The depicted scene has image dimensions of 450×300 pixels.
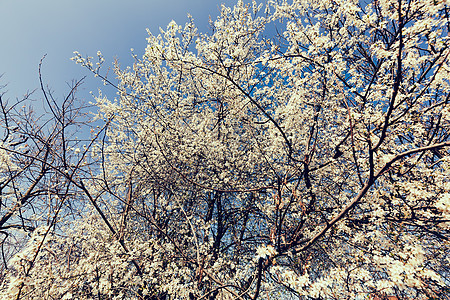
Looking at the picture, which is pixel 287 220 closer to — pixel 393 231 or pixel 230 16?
pixel 393 231

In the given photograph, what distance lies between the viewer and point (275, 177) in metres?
7.02

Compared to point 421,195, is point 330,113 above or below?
above

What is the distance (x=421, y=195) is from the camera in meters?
3.92

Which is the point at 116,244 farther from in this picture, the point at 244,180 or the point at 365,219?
the point at 365,219

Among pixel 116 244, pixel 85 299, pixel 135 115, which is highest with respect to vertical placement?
pixel 135 115

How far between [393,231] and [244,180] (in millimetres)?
3916

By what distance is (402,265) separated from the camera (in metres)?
3.04

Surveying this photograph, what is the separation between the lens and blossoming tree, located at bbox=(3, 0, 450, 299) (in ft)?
12.4

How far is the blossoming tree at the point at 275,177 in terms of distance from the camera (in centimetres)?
379

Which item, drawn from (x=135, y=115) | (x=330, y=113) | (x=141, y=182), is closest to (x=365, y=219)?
(x=330, y=113)

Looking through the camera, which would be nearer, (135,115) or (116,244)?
(116,244)

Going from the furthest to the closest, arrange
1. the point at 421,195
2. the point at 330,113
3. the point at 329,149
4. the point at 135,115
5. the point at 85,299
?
the point at 135,115 → the point at 329,149 → the point at 330,113 → the point at 85,299 → the point at 421,195

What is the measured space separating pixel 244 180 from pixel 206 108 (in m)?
3.71

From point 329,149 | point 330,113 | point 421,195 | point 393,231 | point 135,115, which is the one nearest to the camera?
point 421,195
